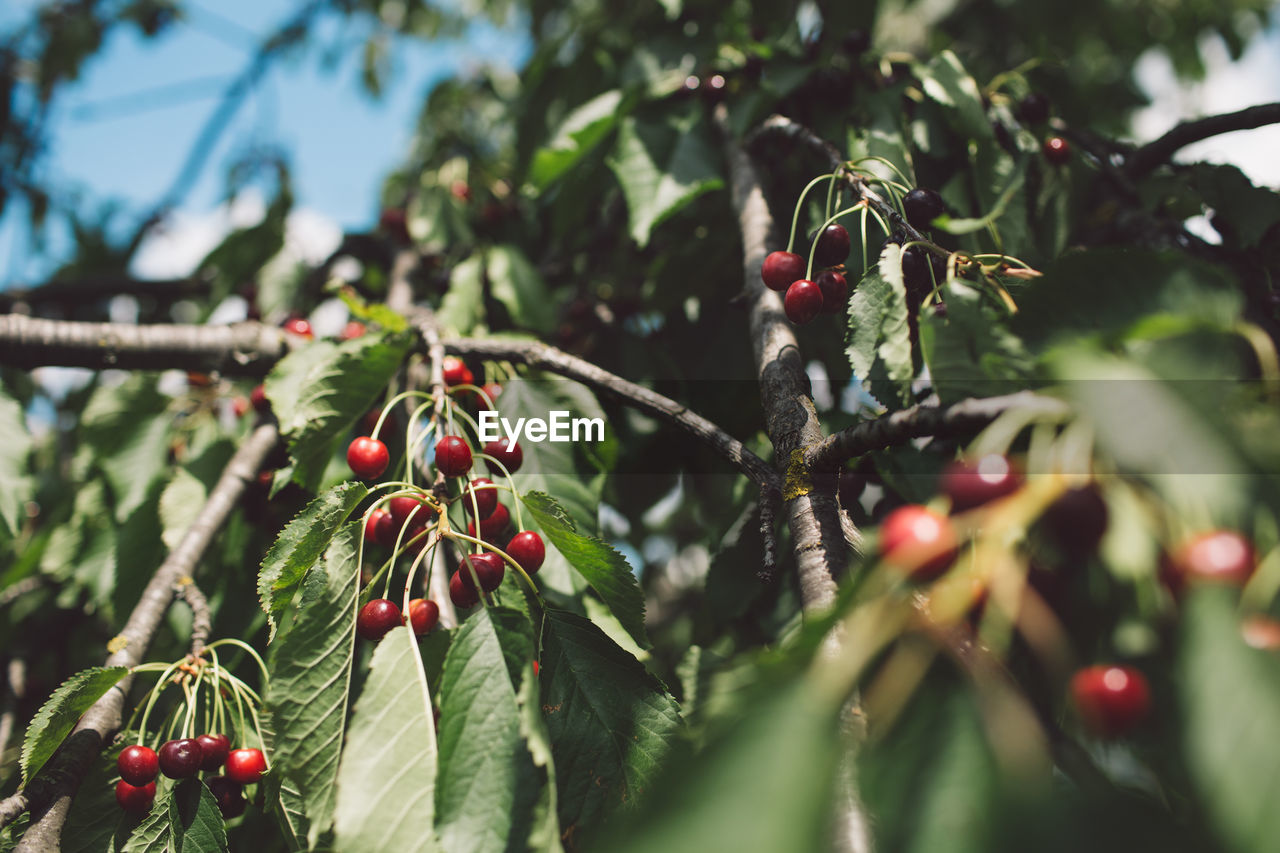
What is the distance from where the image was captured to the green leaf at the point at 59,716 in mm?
1153

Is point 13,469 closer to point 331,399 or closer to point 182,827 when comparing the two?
point 331,399

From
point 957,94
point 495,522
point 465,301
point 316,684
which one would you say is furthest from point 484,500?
point 957,94

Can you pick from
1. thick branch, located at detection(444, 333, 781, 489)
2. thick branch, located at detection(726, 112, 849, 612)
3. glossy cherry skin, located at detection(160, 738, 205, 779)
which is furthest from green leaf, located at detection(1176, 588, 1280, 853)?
glossy cherry skin, located at detection(160, 738, 205, 779)

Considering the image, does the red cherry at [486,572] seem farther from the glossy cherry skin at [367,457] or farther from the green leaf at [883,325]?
the green leaf at [883,325]

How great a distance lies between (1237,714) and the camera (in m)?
0.50

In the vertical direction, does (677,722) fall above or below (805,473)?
below

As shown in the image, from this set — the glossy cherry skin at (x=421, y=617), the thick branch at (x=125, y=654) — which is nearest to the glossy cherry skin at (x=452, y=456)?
the glossy cherry skin at (x=421, y=617)

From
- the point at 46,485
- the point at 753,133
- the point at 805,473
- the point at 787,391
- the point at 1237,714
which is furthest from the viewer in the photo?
the point at 46,485

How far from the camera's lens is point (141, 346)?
1973mm

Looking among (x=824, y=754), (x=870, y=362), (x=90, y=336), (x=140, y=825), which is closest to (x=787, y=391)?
(x=870, y=362)

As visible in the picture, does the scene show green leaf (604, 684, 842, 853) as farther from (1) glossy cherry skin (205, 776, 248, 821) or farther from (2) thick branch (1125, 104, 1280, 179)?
(2) thick branch (1125, 104, 1280, 179)

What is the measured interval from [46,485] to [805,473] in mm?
3553

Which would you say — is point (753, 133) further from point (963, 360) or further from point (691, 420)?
point (963, 360)

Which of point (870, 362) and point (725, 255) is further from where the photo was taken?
point (725, 255)
